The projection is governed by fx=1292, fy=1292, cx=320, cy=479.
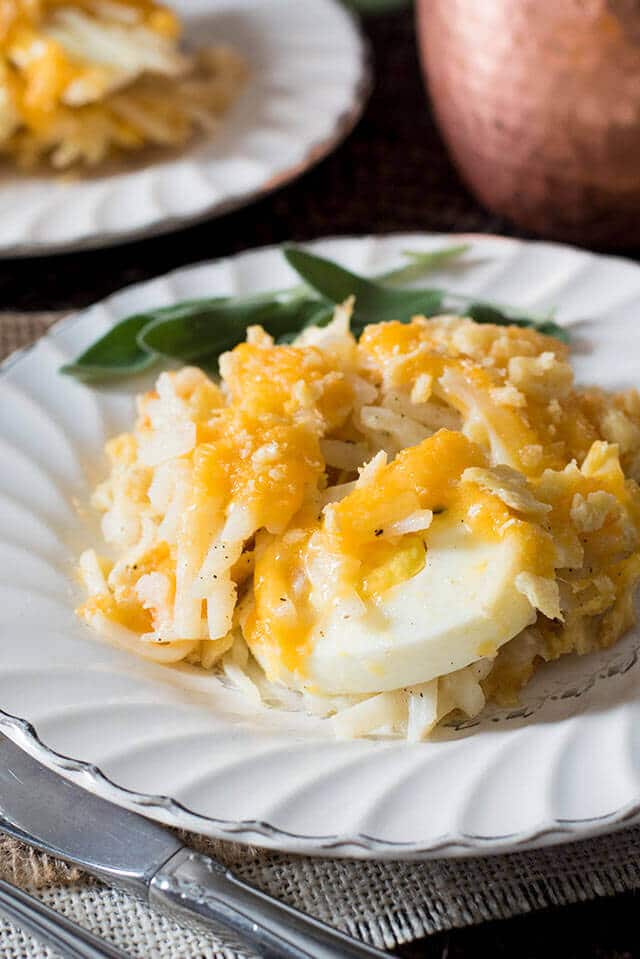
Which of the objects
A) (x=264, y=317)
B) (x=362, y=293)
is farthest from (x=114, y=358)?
(x=362, y=293)

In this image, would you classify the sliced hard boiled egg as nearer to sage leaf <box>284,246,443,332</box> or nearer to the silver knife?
the silver knife

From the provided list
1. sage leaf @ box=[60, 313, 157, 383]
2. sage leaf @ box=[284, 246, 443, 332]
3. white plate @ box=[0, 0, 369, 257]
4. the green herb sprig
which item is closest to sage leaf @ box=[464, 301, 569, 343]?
the green herb sprig

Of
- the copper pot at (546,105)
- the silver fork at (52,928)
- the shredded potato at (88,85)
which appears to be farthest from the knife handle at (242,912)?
the shredded potato at (88,85)

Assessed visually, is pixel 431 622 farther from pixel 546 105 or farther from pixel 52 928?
pixel 546 105

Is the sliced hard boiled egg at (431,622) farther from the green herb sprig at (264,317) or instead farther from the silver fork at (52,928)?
the green herb sprig at (264,317)

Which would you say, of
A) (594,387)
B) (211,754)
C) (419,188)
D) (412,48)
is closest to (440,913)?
(211,754)

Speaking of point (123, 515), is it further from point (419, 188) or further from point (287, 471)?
point (419, 188)

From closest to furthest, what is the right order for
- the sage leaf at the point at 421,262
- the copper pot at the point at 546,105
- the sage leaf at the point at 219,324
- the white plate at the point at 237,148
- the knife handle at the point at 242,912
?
the knife handle at the point at 242,912, the sage leaf at the point at 219,324, the sage leaf at the point at 421,262, the copper pot at the point at 546,105, the white plate at the point at 237,148
